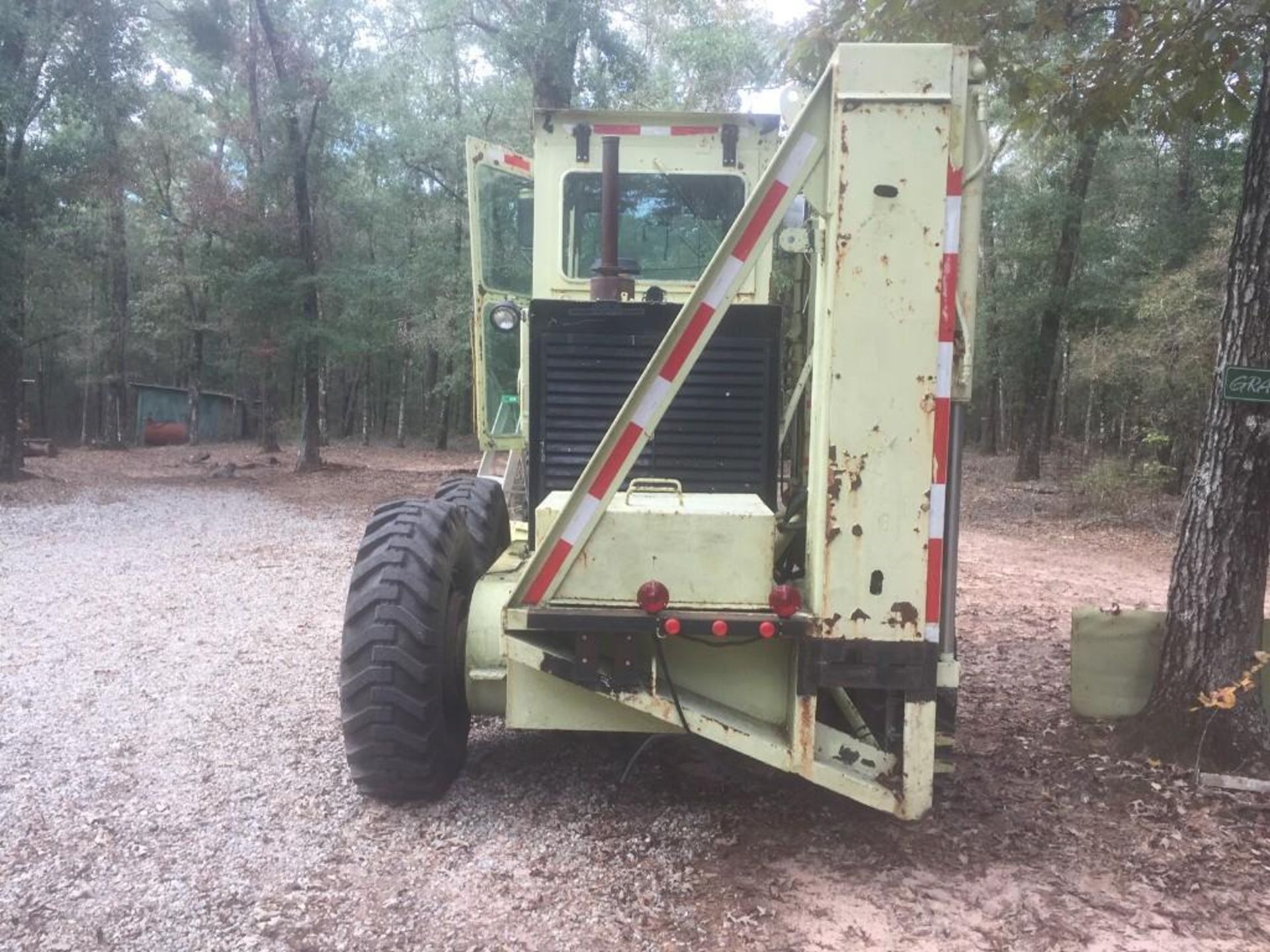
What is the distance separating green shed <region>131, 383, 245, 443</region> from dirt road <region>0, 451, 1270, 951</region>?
90.3 feet

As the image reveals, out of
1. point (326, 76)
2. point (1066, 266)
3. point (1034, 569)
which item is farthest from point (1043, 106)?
point (326, 76)

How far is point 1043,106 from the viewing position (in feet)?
17.5

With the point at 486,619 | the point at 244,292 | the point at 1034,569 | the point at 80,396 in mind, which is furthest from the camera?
the point at 80,396

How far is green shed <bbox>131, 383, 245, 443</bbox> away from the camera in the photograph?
30391 mm

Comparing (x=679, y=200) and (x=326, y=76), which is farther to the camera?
(x=326, y=76)

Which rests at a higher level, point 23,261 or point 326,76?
point 326,76

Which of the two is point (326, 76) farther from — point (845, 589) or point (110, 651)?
point (845, 589)

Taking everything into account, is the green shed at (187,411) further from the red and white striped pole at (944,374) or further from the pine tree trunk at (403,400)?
the red and white striped pole at (944,374)

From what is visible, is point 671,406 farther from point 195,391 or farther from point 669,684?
point 195,391

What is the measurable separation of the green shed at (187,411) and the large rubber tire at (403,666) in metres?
30.2

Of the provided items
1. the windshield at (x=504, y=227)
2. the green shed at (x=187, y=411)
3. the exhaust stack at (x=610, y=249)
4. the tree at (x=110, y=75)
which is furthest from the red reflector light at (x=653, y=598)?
the green shed at (x=187, y=411)

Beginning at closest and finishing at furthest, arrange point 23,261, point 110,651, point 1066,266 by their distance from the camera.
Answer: point 110,651 → point 23,261 → point 1066,266

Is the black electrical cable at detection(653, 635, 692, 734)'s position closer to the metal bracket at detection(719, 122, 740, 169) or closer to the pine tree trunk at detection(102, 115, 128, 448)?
the metal bracket at detection(719, 122, 740, 169)

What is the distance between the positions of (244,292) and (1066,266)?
15.2 metres
